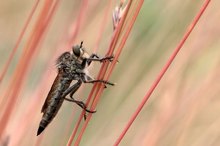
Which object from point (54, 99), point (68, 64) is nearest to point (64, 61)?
point (68, 64)

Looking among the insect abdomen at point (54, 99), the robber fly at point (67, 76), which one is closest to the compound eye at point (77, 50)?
the robber fly at point (67, 76)

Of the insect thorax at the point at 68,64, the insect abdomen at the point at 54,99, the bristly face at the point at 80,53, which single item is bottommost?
the insect abdomen at the point at 54,99

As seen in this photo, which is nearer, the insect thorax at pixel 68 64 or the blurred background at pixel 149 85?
the blurred background at pixel 149 85

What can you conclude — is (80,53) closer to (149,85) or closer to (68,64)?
(68,64)

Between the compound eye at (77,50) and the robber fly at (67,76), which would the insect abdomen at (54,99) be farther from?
the compound eye at (77,50)

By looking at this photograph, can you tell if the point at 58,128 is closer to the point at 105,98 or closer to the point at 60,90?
the point at 105,98

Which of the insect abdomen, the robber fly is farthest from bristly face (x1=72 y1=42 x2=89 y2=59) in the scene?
the insect abdomen

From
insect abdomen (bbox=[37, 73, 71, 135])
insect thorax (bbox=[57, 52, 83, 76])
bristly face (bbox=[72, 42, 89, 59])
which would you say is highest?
bristly face (bbox=[72, 42, 89, 59])

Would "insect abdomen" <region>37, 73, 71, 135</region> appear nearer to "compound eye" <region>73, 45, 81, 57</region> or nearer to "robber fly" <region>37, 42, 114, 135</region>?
"robber fly" <region>37, 42, 114, 135</region>
